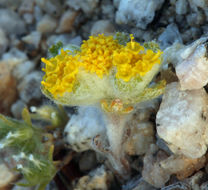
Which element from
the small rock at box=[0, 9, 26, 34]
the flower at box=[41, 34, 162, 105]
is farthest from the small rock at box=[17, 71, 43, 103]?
the flower at box=[41, 34, 162, 105]

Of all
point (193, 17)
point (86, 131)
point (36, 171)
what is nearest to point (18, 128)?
point (36, 171)

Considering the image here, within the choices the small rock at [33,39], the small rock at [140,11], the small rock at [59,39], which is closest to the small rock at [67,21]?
the small rock at [59,39]

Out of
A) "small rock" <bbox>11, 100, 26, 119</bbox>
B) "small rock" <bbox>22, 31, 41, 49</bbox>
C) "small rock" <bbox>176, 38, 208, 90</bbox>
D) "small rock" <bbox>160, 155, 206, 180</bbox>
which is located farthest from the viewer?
"small rock" <bbox>22, 31, 41, 49</bbox>

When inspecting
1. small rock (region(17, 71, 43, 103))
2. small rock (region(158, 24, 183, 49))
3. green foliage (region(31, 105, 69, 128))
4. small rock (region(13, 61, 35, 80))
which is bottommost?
green foliage (region(31, 105, 69, 128))

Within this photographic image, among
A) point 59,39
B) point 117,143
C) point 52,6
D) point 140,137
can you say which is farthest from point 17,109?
point 140,137

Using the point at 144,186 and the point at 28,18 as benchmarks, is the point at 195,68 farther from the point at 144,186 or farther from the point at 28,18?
the point at 28,18

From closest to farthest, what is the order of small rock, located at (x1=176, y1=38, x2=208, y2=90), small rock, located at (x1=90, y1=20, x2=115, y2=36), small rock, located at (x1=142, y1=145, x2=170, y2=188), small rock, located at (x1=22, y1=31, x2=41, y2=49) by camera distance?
small rock, located at (x1=176, y1=38, x2=208, y2=90), small rock, located at (x1=142, y1=145, x2=170, y2=188), small rock, located at (x1=90, y1=20, x2=115, y2=36), small rock, located at (x1=22, y1=31, x2=41, y2=49)

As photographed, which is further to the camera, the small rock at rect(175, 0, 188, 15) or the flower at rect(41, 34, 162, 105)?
the small rock at rect(175, 0, 188, 15)

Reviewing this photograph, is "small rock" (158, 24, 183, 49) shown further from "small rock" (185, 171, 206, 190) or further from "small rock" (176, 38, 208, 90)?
"small rock" (185, 171, 206, 190)
